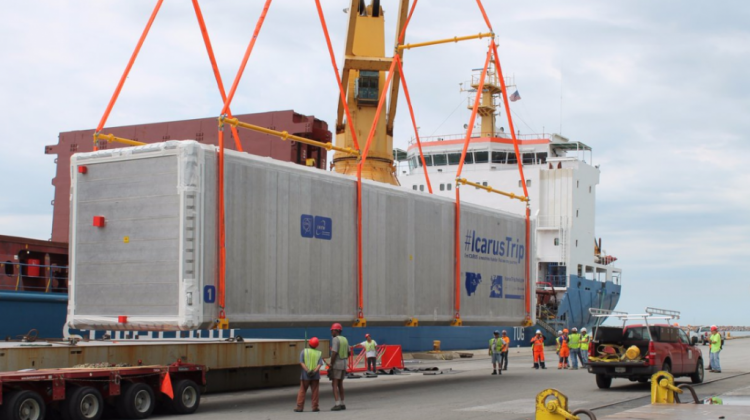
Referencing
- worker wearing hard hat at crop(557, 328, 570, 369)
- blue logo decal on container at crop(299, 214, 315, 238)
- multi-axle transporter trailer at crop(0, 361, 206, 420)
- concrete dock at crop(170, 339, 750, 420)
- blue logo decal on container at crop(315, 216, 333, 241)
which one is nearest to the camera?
multi-axle transporter trailer at crop(0, 361, 206, 420)

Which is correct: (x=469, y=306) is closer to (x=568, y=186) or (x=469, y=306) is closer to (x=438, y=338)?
(x=438, y=338)

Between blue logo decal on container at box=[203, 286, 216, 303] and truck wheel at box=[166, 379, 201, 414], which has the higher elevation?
blue logo decal on container at box=[203, 286, 216, 303]

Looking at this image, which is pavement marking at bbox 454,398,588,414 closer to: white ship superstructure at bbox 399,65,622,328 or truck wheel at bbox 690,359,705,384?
truck wheel at bbox 690,359,705,384

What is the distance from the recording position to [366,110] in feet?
94.1

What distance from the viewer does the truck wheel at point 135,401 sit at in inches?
511

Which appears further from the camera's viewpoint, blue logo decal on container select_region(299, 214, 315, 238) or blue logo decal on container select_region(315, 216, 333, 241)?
blue logo decal on container select_region(315, 216, 333, 241)

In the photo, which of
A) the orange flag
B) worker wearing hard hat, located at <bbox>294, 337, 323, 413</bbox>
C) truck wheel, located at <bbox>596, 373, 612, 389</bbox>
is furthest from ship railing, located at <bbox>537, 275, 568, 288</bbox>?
the orange flag

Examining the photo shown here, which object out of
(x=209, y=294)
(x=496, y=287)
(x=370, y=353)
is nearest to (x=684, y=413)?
(x=209, y=294)

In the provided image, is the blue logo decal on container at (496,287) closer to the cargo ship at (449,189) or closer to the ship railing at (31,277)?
the cargo ship at (449,189)

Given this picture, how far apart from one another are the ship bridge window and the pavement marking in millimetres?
31209

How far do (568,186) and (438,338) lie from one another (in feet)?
41.3

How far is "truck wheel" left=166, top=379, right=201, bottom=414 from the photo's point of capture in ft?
45.3

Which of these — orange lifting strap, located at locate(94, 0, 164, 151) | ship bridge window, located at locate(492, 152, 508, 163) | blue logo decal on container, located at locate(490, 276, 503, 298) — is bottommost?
blue logo decal on container, located at locate(490, 276, 503, 298)

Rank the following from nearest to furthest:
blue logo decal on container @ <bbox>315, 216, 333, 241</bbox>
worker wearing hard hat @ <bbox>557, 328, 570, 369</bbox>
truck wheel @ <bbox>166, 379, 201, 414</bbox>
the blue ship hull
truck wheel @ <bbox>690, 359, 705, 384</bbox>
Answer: truck wheel @ <bbox>166, 379, 201, 414</bbox> → blue logo decal on container @ <bbox>315, 216, 333, 241</bbox> → the blue ship hull → truck wheel @ <bbox>690, 359, 705, 384</bbox> → worker wearing hard hat @ <bbox>557, 328, 570, 369</bbox>
